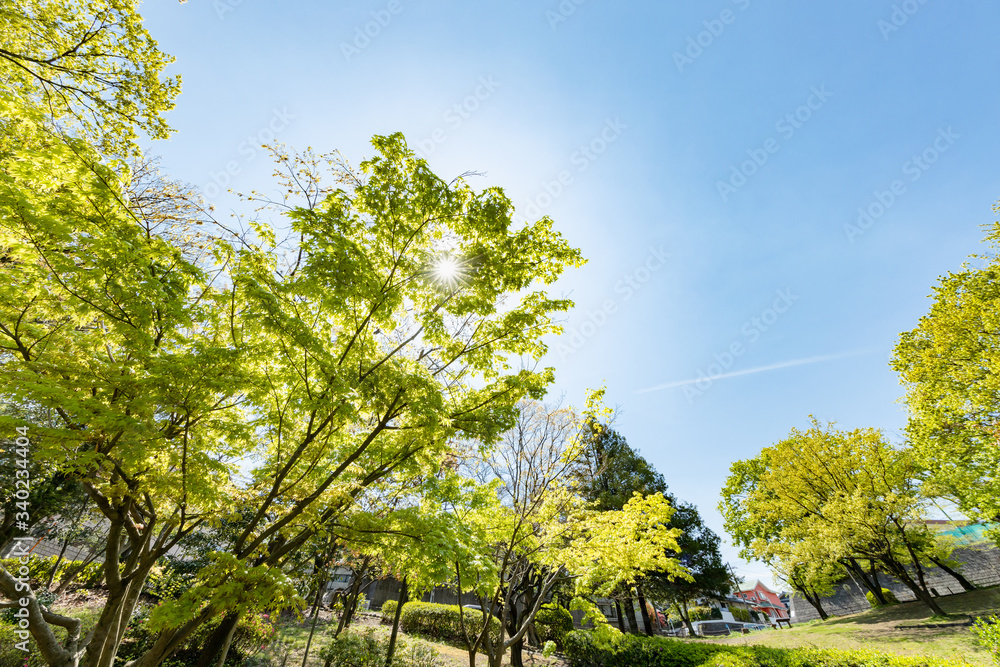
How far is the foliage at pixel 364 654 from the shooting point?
10773 mm

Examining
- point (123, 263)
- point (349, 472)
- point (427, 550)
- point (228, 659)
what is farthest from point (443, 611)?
point (123, 263)

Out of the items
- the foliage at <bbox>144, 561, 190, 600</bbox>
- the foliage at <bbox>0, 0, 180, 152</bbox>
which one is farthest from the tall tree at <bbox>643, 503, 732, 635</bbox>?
the foliage at <bbox>0, 0, 180, 152</bbox>

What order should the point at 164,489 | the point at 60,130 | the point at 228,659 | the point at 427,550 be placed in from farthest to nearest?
the point at 228,659 → the point at 60,130 → the point at 427,550 → the point at 164,489

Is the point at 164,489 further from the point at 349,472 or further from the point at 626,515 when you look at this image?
the point at 626,515

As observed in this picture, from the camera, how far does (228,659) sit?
34.4 ft

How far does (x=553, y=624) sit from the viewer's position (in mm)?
17875

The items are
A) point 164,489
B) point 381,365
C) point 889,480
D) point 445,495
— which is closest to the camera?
point 164,489

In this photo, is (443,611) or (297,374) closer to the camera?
(297,374)

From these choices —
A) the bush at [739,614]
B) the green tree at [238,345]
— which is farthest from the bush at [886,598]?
the green tree at [238,345]

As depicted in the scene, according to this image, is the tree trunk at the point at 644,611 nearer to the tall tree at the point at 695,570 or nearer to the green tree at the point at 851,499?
the tall tree at the point at 695,570

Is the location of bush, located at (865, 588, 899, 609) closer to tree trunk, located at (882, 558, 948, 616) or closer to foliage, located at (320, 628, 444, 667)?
tree trunk, located at (882, 558, 948, 616)

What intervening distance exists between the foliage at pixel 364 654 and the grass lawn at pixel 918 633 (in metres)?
12.3

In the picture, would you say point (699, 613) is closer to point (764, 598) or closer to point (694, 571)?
point (694, 571)

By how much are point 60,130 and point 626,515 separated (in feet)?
40.4
